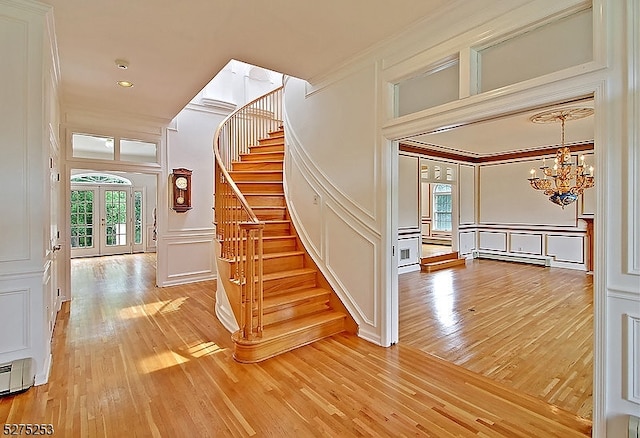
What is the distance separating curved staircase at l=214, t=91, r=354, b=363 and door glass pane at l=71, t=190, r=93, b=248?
7.28m

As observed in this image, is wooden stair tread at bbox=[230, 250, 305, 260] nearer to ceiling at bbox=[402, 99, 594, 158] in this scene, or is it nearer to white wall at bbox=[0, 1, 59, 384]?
white wall at bbox=[0, 1, 59, 384]

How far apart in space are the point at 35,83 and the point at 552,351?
16.2 ft

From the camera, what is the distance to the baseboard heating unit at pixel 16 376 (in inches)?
92.3

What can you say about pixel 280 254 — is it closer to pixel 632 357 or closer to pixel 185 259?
pixel 185 259

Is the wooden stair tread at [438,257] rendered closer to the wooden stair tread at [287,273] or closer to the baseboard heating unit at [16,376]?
the wooden stair tread at [287,273]

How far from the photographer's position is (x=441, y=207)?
12.1 metres

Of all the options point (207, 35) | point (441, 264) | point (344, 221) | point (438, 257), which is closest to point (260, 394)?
point (344, 221)

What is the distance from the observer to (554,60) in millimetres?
2119

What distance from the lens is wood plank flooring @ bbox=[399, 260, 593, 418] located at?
2604 mm

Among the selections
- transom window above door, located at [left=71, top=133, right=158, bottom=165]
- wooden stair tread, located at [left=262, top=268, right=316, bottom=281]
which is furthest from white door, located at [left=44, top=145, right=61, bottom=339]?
transom window above door, located at [left=71, top=133, right=158, bottom=165]

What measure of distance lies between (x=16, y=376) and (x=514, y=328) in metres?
4.56

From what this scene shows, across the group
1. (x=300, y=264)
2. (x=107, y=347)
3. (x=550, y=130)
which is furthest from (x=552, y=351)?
(x=550, y=130)

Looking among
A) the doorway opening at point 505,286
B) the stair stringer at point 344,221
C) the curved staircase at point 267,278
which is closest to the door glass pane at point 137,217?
the curved staircase at point 267,278

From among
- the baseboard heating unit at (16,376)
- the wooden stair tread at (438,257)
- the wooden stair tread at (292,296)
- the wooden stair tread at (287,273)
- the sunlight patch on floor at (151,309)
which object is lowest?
the sunlight patch on floor at (151,309)
